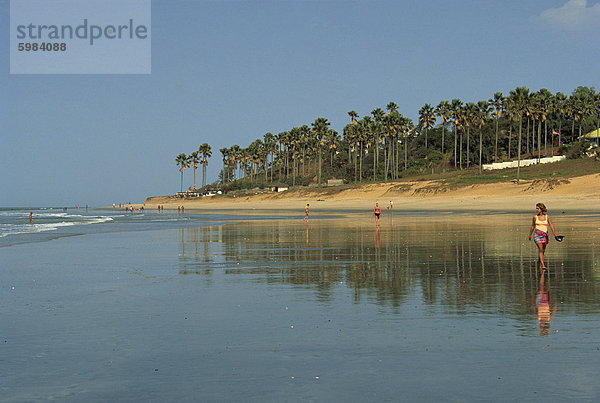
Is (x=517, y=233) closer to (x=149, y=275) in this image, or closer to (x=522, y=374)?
(x=149, y=275)

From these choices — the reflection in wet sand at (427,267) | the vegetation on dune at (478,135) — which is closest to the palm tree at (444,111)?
the vegetation on dune at (478,135)

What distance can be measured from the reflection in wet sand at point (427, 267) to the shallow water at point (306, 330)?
8 cm

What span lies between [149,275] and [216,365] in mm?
10690

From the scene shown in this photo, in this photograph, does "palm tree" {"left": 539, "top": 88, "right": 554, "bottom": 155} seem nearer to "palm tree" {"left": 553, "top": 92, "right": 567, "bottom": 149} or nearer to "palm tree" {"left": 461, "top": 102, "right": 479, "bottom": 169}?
"palm tree" {"left": 553, "top": 92, "right": 567, "bottom": 149}

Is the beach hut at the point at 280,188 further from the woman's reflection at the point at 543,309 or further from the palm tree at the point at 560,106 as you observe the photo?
the woman's reflection at the point at 543,309

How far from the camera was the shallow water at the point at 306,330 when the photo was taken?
24.6 ft

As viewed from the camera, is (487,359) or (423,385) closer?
(423,385)

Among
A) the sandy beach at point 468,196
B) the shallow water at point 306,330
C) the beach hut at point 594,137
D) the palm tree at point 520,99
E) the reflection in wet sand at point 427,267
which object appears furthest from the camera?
the beach hut at point 594,137

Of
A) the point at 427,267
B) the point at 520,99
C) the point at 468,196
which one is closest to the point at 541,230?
the point at 427,267

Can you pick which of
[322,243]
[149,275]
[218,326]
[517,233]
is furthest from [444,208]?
[218,326]

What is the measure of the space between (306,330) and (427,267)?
924 centimetres

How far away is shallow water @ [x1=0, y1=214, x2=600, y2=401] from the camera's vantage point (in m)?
7.50

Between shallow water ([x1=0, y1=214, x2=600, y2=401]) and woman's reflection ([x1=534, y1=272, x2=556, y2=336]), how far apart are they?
44mm

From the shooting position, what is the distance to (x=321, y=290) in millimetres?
15008
